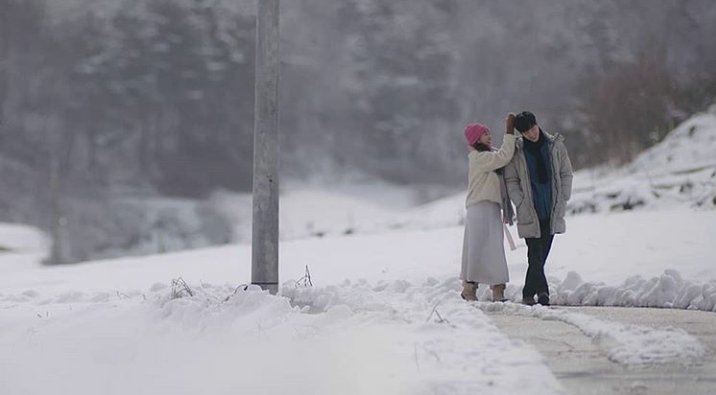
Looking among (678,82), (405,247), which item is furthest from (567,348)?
(678,82)

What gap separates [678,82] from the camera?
27.3 meters

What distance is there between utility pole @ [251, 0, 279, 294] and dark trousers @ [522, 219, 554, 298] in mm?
2179

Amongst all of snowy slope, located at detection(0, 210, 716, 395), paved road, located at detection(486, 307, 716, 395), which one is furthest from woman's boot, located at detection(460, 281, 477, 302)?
paved road, located at detection(486, 307, 716, 395)

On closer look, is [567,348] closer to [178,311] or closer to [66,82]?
[178,311]

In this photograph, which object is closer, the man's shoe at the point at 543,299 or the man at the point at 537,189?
the man at the point at 537,189

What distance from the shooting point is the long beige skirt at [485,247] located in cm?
846

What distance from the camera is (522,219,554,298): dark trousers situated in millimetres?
8086

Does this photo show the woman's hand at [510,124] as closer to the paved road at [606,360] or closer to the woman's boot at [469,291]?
the woman's boot at [469,291]

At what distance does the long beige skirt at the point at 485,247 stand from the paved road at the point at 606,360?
1.27 metres

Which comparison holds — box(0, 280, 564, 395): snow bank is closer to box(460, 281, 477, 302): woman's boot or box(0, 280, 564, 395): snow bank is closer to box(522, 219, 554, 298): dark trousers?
box(522, 219, 554, 298): dark trousers

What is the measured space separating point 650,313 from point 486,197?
1.75m

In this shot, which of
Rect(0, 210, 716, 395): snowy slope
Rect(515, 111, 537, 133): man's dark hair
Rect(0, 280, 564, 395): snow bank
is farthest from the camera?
Rect(515, 111, 537, 133): man's dark hair

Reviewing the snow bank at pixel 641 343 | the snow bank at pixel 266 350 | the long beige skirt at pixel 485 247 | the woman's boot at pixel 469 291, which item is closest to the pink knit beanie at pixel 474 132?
the long beige skirt at pixel 485 247

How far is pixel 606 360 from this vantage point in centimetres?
510
